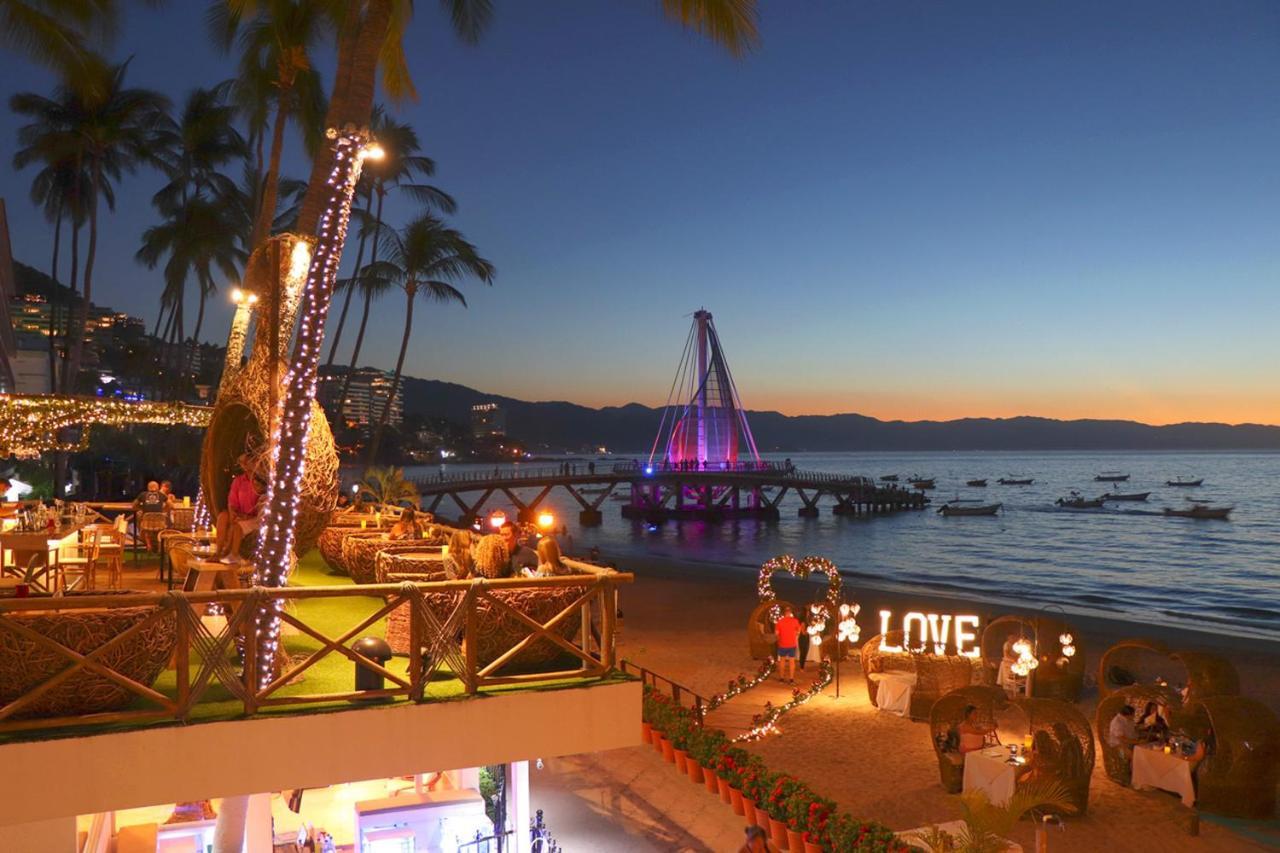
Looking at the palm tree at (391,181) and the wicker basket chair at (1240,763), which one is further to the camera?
the palm tree at (391,181)

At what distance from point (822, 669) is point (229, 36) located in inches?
564

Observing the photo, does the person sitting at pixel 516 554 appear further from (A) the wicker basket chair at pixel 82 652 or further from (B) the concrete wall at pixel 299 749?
(A) the wicker basket chair at pixel 82 652

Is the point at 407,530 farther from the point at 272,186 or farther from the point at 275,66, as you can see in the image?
the point at 275,66

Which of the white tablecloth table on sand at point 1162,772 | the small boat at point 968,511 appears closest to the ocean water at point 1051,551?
the small boat at point 968,511

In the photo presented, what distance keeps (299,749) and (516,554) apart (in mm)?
2992

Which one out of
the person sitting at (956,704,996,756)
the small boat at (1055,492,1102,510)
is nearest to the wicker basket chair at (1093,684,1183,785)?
the person sitting at (956,704,996,756)

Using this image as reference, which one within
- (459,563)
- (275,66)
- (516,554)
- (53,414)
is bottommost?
(459,563)

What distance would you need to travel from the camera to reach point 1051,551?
55250mm

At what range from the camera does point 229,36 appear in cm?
1478

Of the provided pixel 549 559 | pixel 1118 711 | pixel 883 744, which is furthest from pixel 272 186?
pixel 1118 711

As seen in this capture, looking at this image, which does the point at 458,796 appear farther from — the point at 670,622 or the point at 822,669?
the point at 670,622

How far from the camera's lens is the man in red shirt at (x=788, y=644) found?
16594 mm

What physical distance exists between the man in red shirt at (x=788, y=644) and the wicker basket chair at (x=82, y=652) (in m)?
12.3

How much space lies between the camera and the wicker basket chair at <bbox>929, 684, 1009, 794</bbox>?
11336mm
